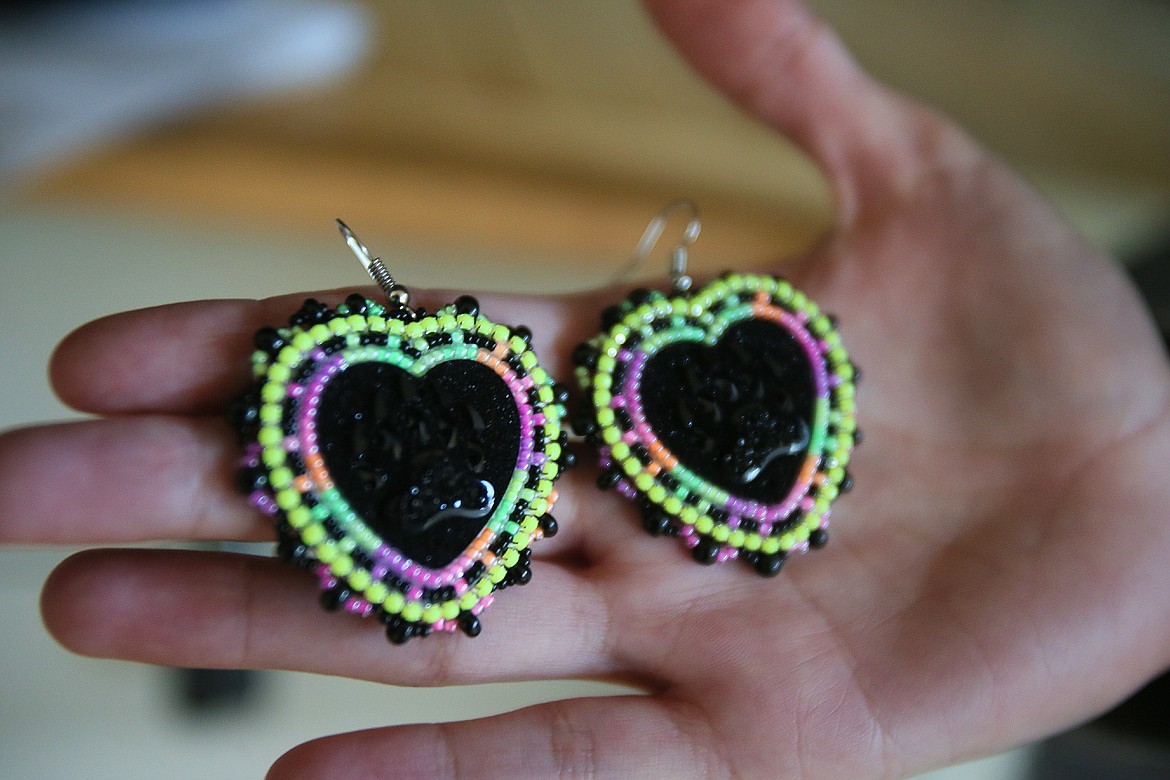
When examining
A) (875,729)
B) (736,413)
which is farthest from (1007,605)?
(736,413)

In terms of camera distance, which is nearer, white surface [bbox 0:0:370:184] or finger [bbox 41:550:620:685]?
finger [bbox 41:550:620:685]

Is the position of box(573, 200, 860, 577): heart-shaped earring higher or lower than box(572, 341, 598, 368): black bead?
lower

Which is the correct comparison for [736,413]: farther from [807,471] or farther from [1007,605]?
[1007,605]

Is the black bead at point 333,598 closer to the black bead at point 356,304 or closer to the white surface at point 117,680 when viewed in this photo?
the black bead at point 356,304

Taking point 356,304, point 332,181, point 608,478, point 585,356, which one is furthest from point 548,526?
point 332,181

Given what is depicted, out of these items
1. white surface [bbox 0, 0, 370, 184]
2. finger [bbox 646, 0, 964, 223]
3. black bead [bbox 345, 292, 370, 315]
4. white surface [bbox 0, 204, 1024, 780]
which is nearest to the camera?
black bead [bbox 345, 292, 370, 315]

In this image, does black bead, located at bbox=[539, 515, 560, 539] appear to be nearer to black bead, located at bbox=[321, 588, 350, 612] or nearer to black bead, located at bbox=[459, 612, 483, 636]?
black bead, located at bbox=[459, 612, 483, 636]

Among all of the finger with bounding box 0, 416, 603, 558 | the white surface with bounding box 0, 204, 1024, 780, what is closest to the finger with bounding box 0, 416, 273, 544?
the finger with bounding box 0, 416, 603, 558

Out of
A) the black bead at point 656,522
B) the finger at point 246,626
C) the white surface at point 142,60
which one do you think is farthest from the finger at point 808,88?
the white surface at point 142,60
